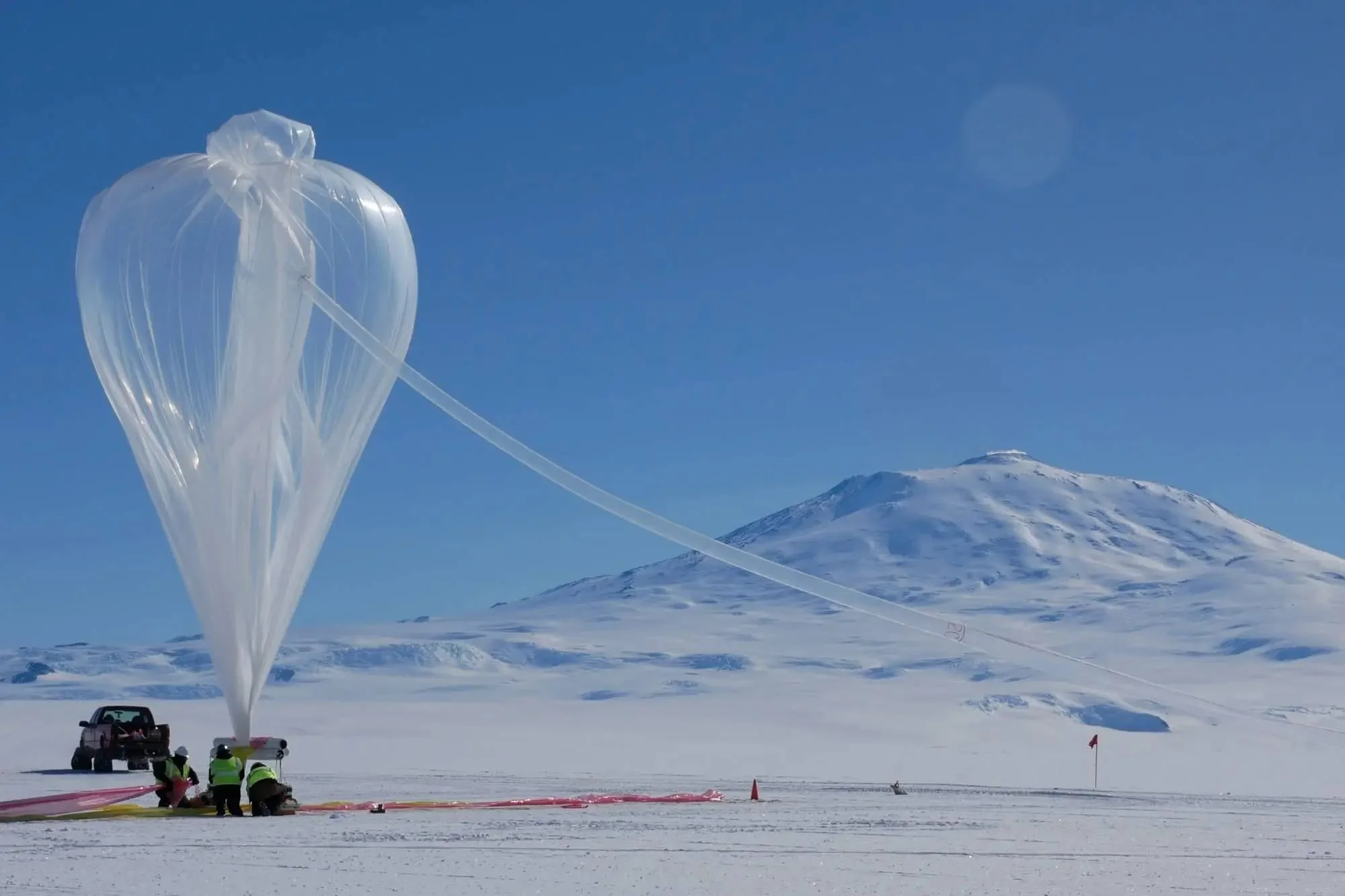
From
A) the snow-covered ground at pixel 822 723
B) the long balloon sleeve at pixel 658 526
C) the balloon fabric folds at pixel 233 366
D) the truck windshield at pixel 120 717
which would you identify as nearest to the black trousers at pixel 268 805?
the snow-covered ground at pixel 822 723

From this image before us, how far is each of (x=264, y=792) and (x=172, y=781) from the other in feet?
5.79

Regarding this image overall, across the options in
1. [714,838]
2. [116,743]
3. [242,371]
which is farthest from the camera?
[116,743]

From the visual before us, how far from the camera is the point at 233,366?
17.7 meters

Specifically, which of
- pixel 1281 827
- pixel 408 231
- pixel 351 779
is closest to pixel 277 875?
pixel 408 231

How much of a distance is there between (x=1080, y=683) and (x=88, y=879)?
263 feet

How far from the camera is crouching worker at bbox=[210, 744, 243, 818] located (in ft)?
58.3

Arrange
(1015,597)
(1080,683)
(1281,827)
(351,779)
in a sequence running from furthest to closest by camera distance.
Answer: (1015,597)
(1080,683)
(351,779)
(1281,827)

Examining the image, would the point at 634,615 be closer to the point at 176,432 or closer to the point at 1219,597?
the point at 1219,597

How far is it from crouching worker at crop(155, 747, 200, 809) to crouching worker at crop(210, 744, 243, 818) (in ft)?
3.09

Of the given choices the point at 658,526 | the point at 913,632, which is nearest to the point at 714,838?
the point at 658,526

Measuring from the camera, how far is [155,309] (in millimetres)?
17734

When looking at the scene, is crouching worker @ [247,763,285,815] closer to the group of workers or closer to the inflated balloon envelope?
the group of workers

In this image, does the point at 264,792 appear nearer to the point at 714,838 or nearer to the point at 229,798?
the point at 229,798

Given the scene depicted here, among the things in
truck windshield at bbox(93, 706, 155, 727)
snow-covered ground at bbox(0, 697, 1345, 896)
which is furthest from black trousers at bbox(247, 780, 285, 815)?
truck windshield at bbox(93, 706, 155, 727)
